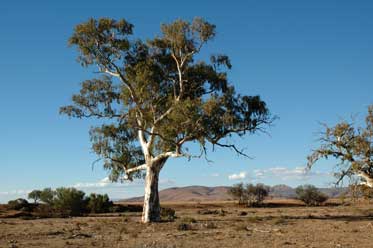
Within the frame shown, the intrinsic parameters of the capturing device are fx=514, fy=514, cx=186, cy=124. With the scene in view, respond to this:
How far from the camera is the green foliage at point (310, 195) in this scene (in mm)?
85125

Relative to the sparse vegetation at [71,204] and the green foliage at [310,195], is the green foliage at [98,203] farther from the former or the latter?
the green foliage at [310,195]

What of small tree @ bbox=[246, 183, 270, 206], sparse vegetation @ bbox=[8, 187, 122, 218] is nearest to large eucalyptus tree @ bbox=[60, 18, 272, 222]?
sparse vegetation @ bbox=[8, 187, 122, 218]

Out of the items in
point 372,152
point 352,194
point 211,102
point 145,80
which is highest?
point 145,80

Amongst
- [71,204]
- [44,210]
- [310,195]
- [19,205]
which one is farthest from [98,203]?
[310,195]

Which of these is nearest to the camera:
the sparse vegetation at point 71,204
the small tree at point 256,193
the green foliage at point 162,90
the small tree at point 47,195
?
the green foliage at point 162,90

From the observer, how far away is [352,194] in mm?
27875

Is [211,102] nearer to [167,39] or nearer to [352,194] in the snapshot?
[167,39]

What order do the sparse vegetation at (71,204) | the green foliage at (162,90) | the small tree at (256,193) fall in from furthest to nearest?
1. the small tree at (256,193)
2. the sparse vegetation at (71,204)
3. the green foliage at (162,90)

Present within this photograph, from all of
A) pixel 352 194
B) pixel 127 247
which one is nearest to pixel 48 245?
pixel 127 247

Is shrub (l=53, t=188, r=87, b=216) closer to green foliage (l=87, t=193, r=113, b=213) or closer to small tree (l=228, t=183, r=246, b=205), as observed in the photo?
green foliage (l=87, t=193, r=113, b=213)

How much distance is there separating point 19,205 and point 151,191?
29566mm

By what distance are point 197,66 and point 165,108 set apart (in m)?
3.85

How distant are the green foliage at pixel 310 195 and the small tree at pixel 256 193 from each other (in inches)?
247

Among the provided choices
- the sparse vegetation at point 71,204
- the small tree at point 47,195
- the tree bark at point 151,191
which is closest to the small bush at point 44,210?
the sparse vegetation at point 71,204
